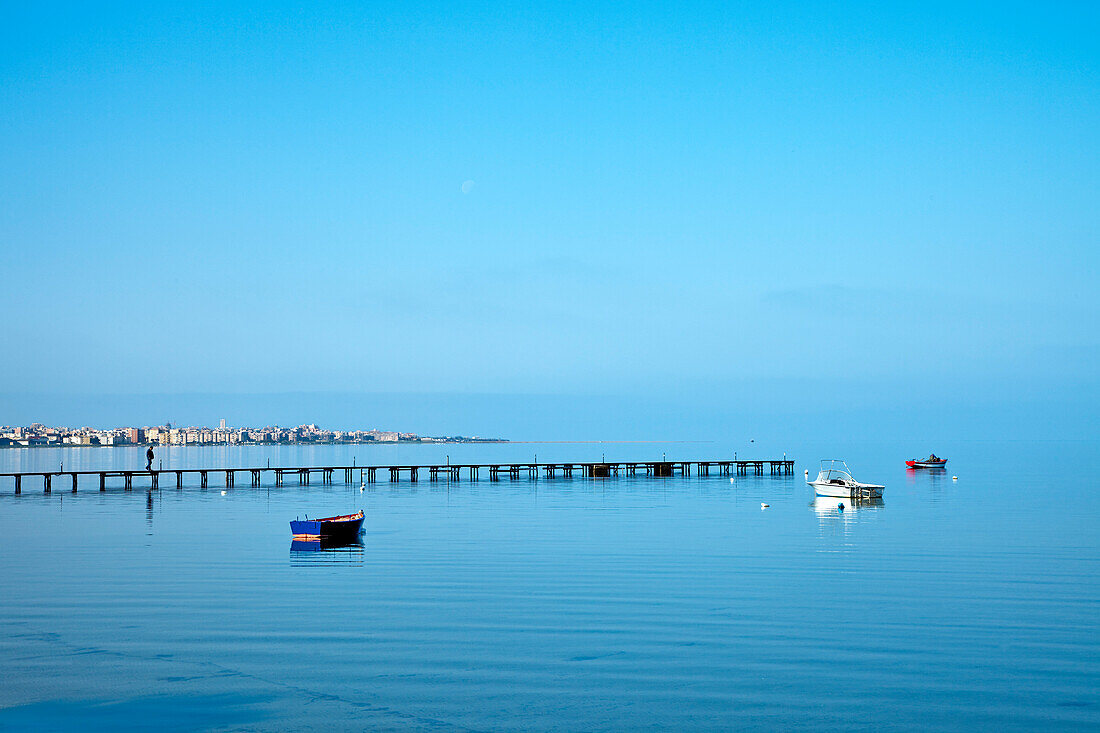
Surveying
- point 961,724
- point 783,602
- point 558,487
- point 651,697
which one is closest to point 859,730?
point 961,724

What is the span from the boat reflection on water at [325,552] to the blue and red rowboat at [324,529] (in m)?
0.16

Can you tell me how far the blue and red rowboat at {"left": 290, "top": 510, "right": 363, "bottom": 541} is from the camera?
38656mm

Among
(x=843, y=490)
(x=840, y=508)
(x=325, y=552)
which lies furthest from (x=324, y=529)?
(x=843, y=490)

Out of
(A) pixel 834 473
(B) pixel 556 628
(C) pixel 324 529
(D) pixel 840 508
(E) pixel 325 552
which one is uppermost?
Result: (C) pixel 324 529

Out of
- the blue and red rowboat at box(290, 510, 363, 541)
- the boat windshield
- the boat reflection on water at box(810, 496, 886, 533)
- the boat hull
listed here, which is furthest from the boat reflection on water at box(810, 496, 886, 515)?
the blue and red rowboat at box(290, 510, 363, 541)

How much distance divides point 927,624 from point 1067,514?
38.1m

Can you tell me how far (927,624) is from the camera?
72.8 feet

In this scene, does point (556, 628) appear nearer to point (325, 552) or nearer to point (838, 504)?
point (325, 552)

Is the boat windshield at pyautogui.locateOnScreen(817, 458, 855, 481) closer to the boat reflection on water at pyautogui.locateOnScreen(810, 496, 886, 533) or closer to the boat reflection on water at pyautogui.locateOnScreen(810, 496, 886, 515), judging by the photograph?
the boat reflection on water at pyautogui.locateOnScreen(810, 496, 886, 515)

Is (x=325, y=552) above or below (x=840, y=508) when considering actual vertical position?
above

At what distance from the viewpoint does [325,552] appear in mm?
37438

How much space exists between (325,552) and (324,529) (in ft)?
5.17

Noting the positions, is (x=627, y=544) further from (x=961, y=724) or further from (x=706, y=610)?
(x=961, y=724)

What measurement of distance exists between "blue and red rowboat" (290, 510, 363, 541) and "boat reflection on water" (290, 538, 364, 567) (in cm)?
16
